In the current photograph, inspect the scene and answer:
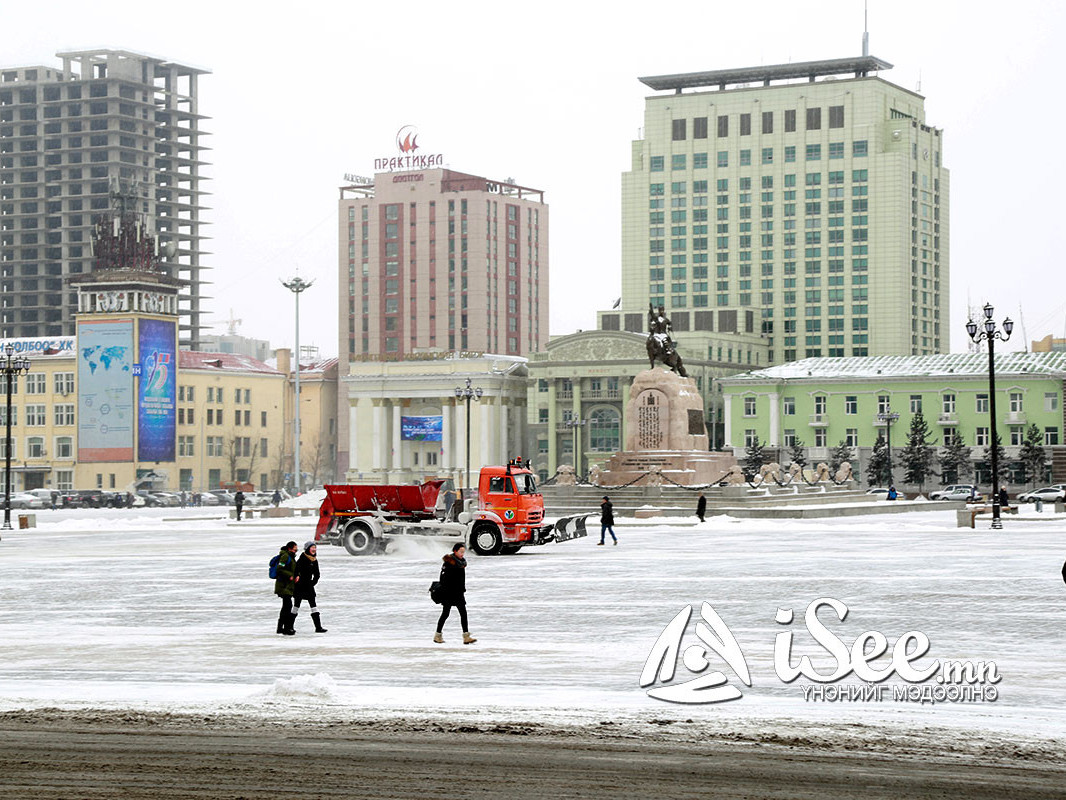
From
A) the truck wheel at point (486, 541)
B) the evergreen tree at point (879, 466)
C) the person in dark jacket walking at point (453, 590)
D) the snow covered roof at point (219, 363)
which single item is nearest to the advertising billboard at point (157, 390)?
the snow covered roof at point (219, 363)

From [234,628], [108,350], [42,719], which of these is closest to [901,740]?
[42,719]

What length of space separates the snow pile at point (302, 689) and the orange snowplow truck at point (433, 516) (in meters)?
25.0

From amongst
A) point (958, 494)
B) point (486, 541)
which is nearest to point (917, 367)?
point (958, 494)

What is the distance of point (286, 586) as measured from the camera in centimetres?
2288

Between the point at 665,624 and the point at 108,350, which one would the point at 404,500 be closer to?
the point at 665,624

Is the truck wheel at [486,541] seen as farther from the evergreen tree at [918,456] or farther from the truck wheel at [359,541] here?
the evergreen tree at [918,456]

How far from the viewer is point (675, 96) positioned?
193 meters

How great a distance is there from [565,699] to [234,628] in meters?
9.03

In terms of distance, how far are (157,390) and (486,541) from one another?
101 m

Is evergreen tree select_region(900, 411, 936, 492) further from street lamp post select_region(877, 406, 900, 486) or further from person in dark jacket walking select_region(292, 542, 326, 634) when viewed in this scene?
person in dark jacket walking select_region(292, 542, 326, 634)

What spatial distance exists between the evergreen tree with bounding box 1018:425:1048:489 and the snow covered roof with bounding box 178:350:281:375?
258ft

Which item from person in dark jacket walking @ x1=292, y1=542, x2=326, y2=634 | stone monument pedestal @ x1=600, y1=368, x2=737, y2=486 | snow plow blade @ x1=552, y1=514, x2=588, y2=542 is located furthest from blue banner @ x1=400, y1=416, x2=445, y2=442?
person in dark jacket walking @ x1=292, y1=542, x2=326, y2=634

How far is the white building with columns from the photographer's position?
157750 millimetres

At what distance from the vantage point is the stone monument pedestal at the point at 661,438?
77.1m
